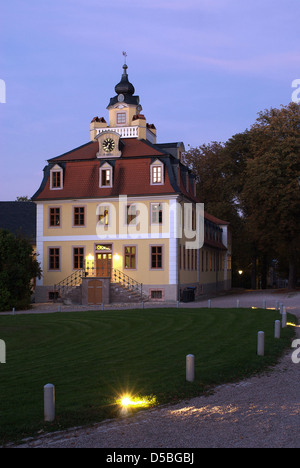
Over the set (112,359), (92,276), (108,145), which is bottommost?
→ (112,359)

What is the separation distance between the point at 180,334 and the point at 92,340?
3138mm

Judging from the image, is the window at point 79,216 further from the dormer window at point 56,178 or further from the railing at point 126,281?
the railing at point 126,281

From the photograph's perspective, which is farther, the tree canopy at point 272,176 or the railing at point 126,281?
the tree canopy at point 272,176

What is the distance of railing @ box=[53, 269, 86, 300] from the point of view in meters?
40.0

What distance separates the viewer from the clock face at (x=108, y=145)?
41000mm

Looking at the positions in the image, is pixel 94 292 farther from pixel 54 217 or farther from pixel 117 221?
pixel 54 217

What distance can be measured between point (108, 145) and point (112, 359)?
27.9 m

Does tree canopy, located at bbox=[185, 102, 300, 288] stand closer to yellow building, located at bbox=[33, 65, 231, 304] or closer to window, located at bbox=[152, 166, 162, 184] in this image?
yellow building, located at bbox=[33, 65, 231, 304]

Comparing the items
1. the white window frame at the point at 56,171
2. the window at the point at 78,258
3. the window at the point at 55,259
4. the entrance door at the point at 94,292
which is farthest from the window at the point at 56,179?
the entrance door at the point at 94,292

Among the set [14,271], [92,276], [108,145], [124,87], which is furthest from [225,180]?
[14,271]

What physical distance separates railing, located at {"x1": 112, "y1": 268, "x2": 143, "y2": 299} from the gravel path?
27852 millimetres

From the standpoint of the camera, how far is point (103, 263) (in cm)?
4031

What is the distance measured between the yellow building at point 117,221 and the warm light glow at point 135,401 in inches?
1075

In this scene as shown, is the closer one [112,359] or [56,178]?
[112,359]
